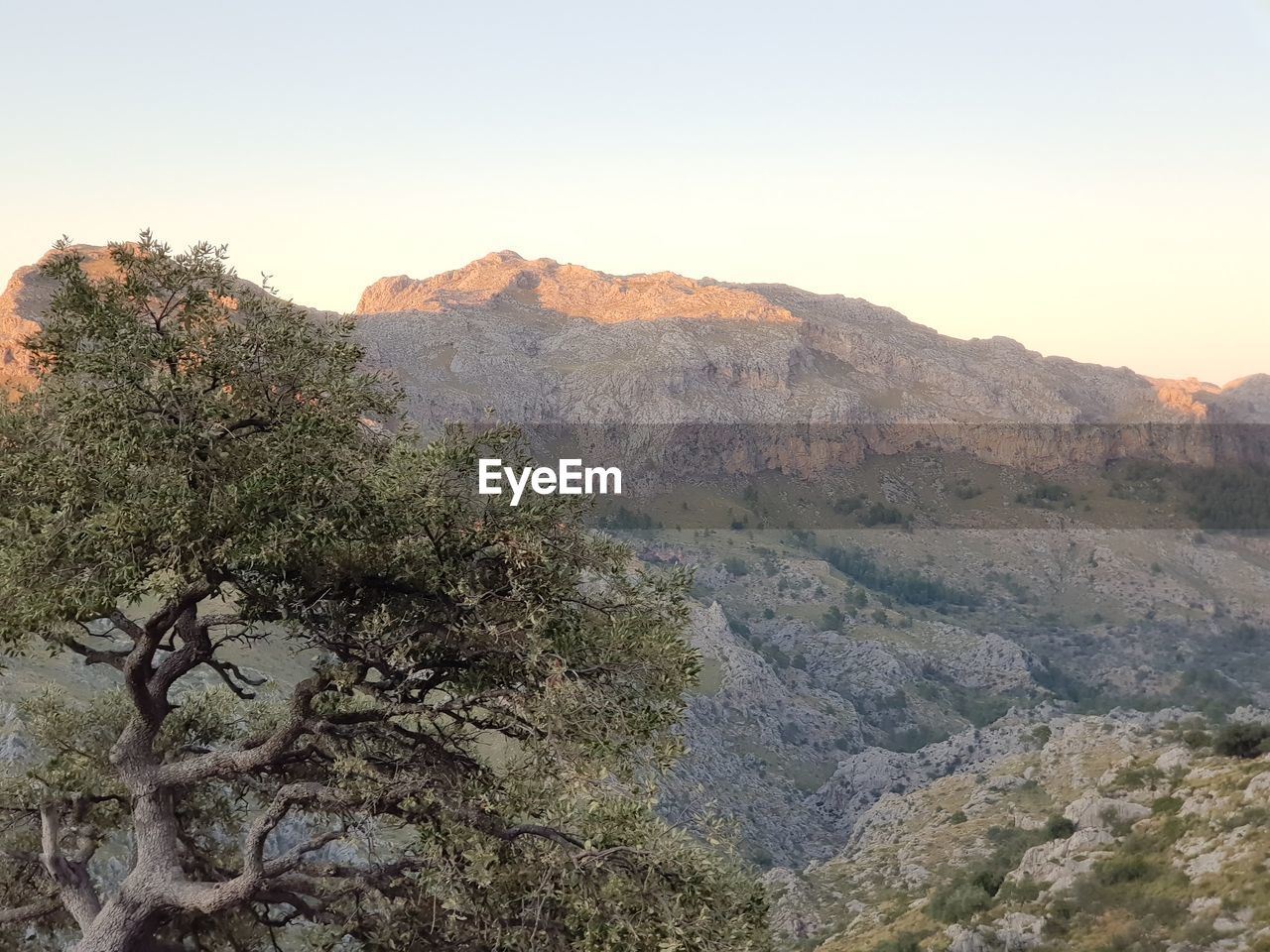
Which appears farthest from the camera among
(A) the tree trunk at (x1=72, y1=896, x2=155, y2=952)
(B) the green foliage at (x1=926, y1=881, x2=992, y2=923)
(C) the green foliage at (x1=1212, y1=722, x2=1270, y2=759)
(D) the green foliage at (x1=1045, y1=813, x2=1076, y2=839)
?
(D) the green foliage at (x1=1045, y1=813, x2=1076, y2=839)

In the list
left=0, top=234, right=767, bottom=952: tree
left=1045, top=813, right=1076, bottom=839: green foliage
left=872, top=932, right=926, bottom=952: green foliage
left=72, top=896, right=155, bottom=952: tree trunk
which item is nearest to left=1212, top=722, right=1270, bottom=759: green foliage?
left=1045, top=813, right=1076, bottom=839: green foliage

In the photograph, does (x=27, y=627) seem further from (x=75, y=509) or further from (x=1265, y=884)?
(x=1265, y=884)

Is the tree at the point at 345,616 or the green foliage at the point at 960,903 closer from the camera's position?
the tree at the point at 345,616

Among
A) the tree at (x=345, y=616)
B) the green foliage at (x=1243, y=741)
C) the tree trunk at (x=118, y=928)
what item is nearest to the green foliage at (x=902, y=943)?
the green foliage at (x=1243, y=741)

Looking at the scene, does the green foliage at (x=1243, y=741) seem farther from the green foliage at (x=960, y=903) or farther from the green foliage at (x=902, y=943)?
the green foliage at (x=902, y=943)

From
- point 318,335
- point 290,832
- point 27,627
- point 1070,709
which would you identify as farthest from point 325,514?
point 1070,709

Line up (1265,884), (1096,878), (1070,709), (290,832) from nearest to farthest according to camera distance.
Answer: (1265,884), (1096,878), (290,832), (1070,709)

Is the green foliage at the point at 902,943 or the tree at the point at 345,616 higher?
the tree at the point at 345,616

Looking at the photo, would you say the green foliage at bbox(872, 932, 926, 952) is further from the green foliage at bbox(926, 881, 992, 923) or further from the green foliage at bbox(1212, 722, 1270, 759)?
the green foliage at bbox(1212, 722, 1270, 759)

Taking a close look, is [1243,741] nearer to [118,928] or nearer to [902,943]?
[902,943]
